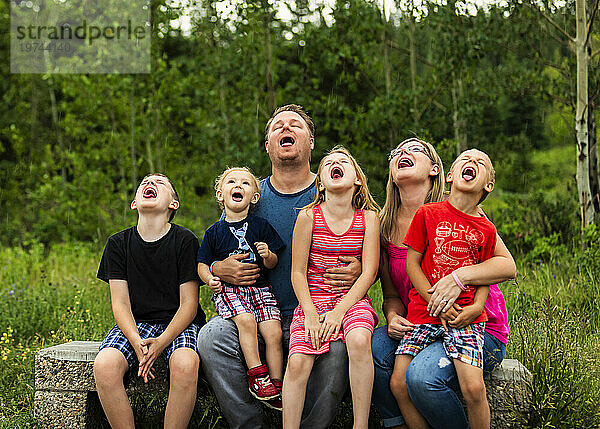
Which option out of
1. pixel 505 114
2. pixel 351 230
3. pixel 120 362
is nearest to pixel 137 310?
pixel 120 362

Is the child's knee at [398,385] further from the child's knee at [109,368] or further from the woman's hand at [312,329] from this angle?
the child's knee at [109,368]

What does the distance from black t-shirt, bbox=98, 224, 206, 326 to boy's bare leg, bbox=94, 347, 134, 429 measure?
0.36m

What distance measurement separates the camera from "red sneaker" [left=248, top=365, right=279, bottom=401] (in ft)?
10.1

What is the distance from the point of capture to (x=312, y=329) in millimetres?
3029

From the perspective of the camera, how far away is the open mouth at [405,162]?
130 inches

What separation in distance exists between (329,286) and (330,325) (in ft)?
0.84

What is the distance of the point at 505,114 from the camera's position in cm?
2639

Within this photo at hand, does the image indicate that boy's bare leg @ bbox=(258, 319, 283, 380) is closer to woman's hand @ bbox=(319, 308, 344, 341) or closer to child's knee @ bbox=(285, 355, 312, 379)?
child's knee @ bbox=(285, 355, 312, 379)

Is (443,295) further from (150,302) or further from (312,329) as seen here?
(150,302)

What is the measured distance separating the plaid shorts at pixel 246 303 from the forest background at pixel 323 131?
532 mm

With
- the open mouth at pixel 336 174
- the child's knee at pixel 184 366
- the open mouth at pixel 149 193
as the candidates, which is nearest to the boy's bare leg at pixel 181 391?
the child's knee at pixel 184 366

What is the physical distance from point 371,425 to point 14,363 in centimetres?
255

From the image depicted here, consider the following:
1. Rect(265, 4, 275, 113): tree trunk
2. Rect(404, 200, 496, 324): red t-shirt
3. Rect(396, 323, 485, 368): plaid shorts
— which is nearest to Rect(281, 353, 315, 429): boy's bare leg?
Rect(396, 323, 485, 368): plaid shorts

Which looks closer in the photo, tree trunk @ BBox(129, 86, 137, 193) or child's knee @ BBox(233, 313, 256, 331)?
child's knee @ BBox(233, 313, 256, 331)
